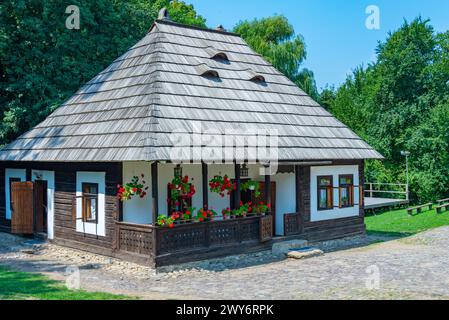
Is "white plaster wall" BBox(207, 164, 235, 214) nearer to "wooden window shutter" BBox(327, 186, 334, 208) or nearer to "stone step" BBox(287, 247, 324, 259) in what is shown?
"stone step" BBox(287, 247, 324, 259)

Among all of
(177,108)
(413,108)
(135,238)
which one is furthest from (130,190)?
(413,108)

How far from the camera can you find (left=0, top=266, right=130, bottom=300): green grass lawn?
1027 cm

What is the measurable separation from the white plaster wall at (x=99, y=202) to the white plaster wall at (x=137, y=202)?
0.93 metres

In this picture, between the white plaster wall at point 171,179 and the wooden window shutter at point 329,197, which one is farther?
the wooden window shutter at point 329,197

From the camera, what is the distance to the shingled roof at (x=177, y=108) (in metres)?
14.4

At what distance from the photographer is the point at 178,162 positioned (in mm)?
13344

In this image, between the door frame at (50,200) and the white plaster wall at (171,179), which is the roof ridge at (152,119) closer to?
the white plaster wall at (171,179)

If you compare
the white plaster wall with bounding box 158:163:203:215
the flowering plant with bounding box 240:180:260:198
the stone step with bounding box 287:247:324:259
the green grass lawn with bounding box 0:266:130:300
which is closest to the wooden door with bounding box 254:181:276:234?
the flowering plant with bounding box 240:180:260:198

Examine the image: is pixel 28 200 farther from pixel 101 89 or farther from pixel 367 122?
pixel 367 122

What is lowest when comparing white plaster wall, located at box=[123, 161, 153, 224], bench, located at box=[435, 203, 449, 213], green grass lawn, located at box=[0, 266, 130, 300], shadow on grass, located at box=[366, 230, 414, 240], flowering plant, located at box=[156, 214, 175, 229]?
shadow on grass, located at box=[366, 230, 414, 240]

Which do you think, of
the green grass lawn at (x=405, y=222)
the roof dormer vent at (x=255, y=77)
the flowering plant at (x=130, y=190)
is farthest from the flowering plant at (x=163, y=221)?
the green grass lawn at (x=405, y=222)

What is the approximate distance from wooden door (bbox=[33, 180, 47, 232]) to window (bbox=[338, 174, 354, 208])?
9.58 m

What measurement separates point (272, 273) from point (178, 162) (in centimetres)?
341
